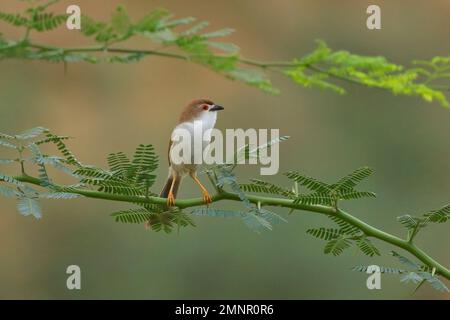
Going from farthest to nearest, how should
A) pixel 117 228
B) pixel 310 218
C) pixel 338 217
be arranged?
pixel 117 228
pixel 310 218
pixel 338 217

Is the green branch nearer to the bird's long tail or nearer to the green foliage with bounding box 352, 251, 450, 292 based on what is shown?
the green foliage with bounding box 352, 251, 450, 292

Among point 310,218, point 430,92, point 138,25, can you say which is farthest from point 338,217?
point 310,218

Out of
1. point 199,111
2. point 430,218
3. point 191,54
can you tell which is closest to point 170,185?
point 199,111

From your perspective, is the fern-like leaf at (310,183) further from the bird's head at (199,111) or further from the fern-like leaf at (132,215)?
the bird's head at (199,111)

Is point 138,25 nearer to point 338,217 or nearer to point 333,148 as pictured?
point 338,217

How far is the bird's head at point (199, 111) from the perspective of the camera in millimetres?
3062

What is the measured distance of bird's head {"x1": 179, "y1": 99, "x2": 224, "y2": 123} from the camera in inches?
121

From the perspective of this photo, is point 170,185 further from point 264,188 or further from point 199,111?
point 264,188

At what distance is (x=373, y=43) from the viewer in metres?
8.23

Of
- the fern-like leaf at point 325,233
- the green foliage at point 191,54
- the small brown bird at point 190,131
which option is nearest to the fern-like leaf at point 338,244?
the fern-like leaf at point 325,233

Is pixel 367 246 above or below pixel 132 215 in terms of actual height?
below

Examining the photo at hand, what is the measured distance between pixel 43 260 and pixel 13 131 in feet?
3.85

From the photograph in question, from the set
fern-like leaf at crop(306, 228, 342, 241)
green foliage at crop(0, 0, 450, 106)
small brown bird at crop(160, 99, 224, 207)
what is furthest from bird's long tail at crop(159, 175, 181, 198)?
fern-like leaf at crop(306, 228, 342, 241)

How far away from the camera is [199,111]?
3.10m
